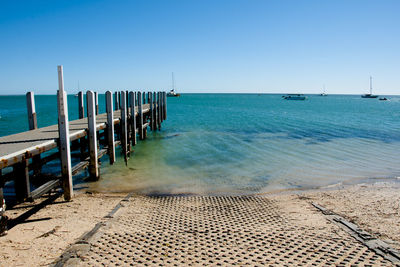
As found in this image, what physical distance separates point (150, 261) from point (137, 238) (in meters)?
0.89

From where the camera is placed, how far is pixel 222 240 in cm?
543

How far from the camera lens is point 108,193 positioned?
28.9ft

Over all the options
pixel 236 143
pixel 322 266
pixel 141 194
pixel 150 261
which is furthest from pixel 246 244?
pixel 236 143

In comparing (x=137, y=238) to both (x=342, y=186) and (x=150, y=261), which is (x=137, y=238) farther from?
(x=342, y=186)

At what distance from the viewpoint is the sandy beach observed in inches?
201

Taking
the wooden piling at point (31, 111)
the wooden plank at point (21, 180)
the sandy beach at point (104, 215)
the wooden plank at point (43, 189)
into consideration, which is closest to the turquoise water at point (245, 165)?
the sandy beach at point (104, 215)

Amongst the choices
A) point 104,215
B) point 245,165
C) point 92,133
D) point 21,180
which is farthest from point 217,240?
point 245,165

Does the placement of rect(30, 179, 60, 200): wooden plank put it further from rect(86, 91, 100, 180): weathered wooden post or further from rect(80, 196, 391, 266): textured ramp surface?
rect(86, 91, 100, 180): weathered wooden post

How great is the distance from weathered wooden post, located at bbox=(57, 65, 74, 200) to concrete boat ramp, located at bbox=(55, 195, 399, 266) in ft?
4.48

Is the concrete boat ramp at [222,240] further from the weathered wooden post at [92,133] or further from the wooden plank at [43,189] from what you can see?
the weathered wooden post at [92,133]

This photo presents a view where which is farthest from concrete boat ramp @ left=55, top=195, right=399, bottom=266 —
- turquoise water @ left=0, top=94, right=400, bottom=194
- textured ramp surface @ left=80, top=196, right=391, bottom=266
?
turquoise water @ left=0, top=94, right=400, bottom=194

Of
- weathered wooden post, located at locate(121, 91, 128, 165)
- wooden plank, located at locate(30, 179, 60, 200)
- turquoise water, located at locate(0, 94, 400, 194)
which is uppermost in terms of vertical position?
weathered wooden post, located at locate(121, 91, 128, 165)

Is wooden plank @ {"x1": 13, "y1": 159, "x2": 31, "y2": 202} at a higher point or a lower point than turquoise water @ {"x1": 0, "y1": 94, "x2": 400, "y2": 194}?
higher

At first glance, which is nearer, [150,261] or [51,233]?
[150,261]
